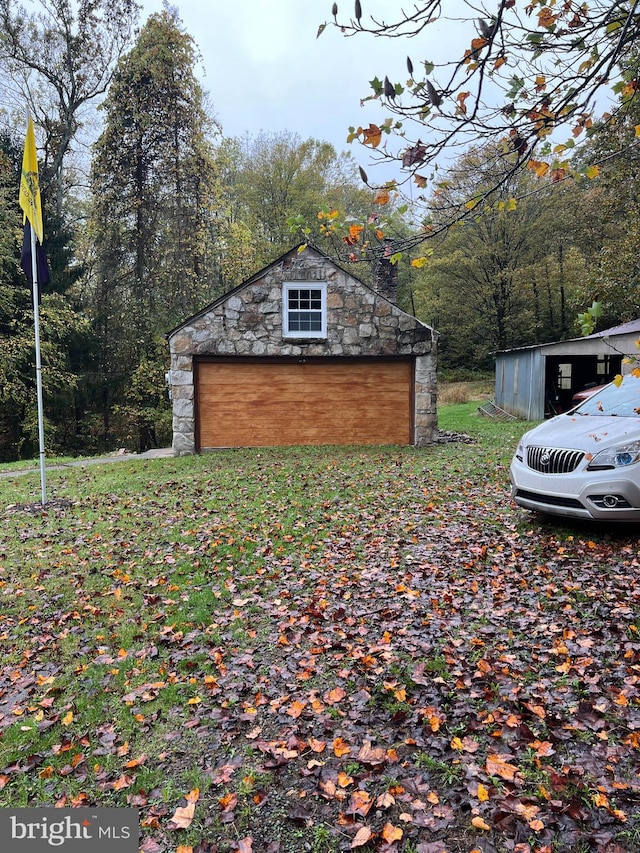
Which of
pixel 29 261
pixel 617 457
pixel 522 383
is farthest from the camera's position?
pixel 522 383

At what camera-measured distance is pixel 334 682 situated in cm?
330

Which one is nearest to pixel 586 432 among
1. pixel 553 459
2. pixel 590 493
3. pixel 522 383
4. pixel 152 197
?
pixel 553 459

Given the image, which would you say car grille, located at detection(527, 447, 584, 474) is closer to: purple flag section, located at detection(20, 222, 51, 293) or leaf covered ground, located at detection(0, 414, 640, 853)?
leaf covered ground, located at detection(0, 414, 640, 853)

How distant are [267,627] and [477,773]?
1999 mm

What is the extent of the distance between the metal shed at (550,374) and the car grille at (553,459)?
39.4 ft

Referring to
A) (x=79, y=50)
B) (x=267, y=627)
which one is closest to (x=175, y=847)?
(x=267, y=627)

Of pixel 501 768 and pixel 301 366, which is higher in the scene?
pixel 301 366

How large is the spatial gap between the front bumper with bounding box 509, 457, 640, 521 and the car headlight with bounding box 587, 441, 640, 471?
60 millimetres

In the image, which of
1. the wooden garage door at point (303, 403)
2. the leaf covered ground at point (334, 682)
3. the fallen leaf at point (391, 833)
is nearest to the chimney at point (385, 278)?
the wooden garage door at point (303, 403)

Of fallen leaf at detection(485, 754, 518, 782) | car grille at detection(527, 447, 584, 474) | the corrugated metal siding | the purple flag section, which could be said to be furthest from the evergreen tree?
fallen leaf at detection(485, 754, 518, 782)

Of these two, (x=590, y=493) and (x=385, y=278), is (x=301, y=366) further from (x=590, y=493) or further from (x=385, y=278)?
(x=590, y=493)

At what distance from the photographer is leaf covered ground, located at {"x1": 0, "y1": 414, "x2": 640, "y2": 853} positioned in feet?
7.50

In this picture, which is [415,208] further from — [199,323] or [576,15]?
[199,323]

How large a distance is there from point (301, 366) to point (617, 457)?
966 cm
